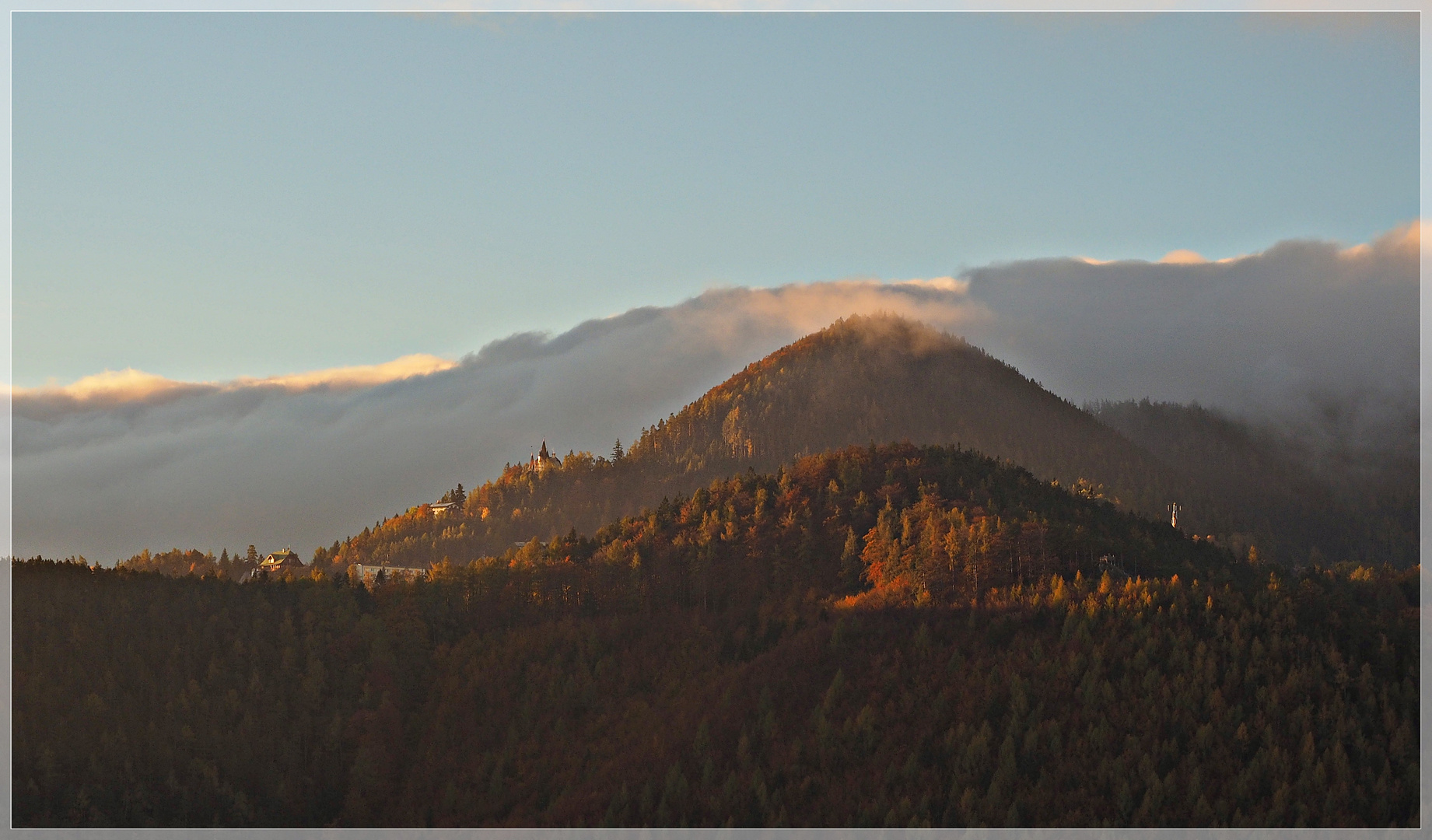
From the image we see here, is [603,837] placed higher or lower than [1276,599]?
lower

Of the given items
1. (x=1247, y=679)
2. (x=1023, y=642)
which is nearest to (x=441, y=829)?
(x=1023, y=642)

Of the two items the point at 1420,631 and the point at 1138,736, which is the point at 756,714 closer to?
the point at 1138,736

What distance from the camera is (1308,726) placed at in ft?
555

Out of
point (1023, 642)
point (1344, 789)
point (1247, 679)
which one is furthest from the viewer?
point (1023, 642)

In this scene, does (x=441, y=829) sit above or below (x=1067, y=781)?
below

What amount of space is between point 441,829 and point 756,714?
4514 centimetres

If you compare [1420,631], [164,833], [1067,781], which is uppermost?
[1420,631]

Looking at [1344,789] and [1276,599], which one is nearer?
[1344,789]

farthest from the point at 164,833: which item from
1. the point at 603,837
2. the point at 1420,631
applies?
the point at 1420,631

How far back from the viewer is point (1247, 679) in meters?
175

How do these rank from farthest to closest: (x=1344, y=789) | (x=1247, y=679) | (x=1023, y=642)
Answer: (x=1023, y=642) → (x=1247, y=679) → (x=1344, y=789)

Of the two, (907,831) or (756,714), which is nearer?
(907,831)

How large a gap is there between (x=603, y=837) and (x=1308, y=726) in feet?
274

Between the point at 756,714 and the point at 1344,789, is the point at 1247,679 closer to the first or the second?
the point at 1344,789
